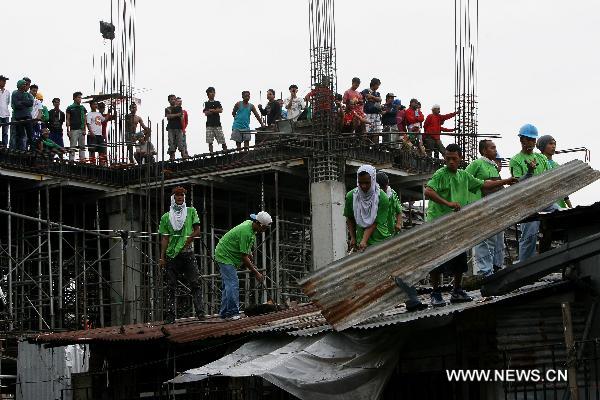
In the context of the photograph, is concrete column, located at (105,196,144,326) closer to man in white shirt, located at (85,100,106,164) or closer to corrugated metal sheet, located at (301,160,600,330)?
man in white shirt, located at (85,100,106,164)

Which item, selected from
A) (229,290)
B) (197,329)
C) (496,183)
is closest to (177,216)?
(229,290)

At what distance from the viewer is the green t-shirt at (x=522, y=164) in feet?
56.3

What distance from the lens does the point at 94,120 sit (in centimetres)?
2989

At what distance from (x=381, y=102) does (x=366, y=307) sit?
1670 cm

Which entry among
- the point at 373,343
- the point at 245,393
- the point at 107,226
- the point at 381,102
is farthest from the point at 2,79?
the point at 373,343

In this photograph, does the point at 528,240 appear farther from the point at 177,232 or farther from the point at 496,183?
the point at 177,232

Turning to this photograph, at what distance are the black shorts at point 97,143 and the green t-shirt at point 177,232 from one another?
29.2 feet

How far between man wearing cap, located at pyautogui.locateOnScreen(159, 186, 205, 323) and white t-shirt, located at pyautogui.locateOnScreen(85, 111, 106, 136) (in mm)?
9089

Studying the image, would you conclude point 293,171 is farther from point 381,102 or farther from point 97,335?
point 97,335

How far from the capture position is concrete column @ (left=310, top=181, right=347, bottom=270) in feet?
96.0

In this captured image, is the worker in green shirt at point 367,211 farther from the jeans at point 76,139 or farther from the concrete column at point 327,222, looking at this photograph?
the jeans at point 76,139

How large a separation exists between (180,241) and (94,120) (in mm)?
9519

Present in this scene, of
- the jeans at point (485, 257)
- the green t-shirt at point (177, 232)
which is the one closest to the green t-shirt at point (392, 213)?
the jeans at point (485, 257)

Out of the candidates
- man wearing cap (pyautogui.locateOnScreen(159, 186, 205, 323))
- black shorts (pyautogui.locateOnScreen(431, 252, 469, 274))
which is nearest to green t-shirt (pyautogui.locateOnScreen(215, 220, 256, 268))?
man wearing cap (pyautogui.locateOnScreen(159, 186, 205, 323))
